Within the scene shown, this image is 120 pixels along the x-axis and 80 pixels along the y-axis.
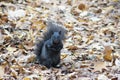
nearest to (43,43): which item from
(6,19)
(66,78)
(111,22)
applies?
(66,78)

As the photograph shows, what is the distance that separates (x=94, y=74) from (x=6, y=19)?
2455 millimetres

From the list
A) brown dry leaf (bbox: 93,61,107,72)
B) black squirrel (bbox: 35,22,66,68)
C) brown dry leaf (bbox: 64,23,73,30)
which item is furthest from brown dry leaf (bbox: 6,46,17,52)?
brown dry leaf (bbox: 64,23,73,30)

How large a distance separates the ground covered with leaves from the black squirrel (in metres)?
0.11

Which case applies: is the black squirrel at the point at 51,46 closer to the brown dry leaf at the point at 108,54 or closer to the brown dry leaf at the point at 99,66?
the brown dry leaf at the point at 99,66

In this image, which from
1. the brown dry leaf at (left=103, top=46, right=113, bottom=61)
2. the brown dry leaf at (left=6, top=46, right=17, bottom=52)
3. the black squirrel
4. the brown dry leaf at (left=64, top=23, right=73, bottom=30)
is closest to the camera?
the black squirrel

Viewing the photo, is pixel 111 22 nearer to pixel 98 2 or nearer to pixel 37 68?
pixel 98 2

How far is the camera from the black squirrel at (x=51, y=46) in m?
5.01

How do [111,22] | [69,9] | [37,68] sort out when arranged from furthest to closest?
[69,9] → [111,22] → [37,68]

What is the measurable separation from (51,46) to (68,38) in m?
1.47

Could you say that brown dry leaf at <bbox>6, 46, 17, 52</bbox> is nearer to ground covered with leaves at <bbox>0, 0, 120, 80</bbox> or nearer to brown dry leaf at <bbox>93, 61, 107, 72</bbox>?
ground covered with leaves at <bbox>0, 0, 120, 80</bbox>

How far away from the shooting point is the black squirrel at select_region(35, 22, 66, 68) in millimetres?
5008

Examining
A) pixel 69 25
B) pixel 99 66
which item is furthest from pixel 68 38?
pixel 99 66

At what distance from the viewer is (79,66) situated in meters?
5.27

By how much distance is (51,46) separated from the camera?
5.04 m
